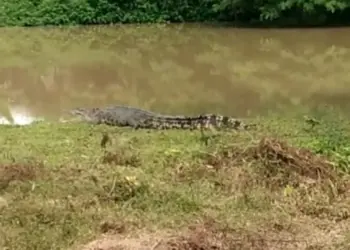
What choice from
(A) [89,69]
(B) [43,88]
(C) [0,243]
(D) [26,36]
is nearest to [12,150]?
(C) [0,243]

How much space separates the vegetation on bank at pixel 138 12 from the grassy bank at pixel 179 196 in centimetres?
1061

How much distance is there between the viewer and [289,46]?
13.9m

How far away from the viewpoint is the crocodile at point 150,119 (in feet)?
25.3

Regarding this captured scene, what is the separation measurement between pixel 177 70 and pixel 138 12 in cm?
660

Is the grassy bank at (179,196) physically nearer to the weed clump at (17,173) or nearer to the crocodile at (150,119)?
the weed clump at (17,173)

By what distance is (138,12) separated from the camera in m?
18.0

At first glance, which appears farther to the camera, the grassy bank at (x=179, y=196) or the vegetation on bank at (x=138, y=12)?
the vegetation on bank at (x=138, y=12)

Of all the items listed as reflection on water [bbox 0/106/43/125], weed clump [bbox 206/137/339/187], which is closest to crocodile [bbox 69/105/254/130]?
reflection on water [bbox 0/106/43/125]

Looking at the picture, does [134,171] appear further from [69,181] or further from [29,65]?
[29,65]

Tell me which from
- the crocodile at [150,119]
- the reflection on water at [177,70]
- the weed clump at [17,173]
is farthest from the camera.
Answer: the reflection on water at [177,70]

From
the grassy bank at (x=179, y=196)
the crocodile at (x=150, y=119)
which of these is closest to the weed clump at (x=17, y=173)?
the grassy bank at (x=179, y=196)

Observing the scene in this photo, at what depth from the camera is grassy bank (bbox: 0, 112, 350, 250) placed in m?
4.27

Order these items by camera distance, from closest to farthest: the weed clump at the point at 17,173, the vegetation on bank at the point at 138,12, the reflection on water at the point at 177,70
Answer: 1. the weed clump at the point at 17,173
2. the reflection on water at the point at 177,70
3. the vegetation on bank at the point at 138,12

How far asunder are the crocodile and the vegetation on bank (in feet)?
28.6
